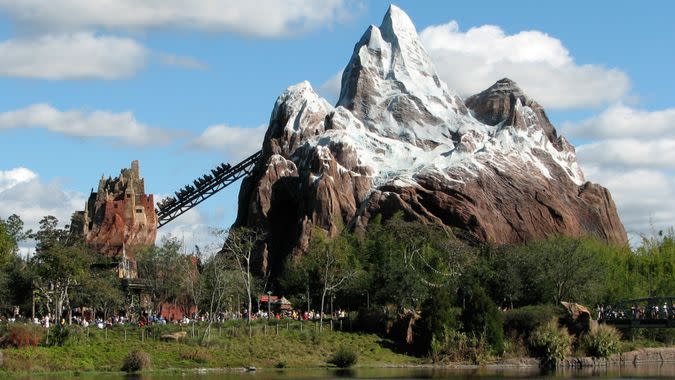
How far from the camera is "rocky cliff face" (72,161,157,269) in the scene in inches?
4678

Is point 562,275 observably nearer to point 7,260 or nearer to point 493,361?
point 493,361

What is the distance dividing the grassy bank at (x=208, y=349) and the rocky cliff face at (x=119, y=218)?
36.7 metres

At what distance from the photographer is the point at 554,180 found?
4734 inches

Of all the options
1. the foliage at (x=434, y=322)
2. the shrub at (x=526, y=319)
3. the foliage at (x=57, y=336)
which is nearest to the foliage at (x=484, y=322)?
the foliage at (x=434, y=322)

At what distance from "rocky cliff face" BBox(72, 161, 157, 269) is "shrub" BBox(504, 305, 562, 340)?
147ft

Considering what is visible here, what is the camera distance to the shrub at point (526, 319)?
80.9 meters

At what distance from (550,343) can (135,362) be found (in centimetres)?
2692

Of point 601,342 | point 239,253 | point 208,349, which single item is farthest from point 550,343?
point 239,253

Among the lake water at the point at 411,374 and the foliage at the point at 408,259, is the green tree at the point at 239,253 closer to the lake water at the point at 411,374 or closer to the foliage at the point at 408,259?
the foliage at the point at 408,259

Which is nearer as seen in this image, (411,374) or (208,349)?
(411,374)

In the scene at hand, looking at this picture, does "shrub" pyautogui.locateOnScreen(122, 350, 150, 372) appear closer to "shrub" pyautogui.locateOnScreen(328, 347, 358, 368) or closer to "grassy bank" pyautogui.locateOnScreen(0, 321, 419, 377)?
"grassy bank" pyautogui.locateOnScreen(0, 321, 419, 377)

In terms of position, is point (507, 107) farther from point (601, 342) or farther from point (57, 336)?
point (57, 336)

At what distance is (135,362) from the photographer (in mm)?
69625

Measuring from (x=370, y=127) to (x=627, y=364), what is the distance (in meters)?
51.7
